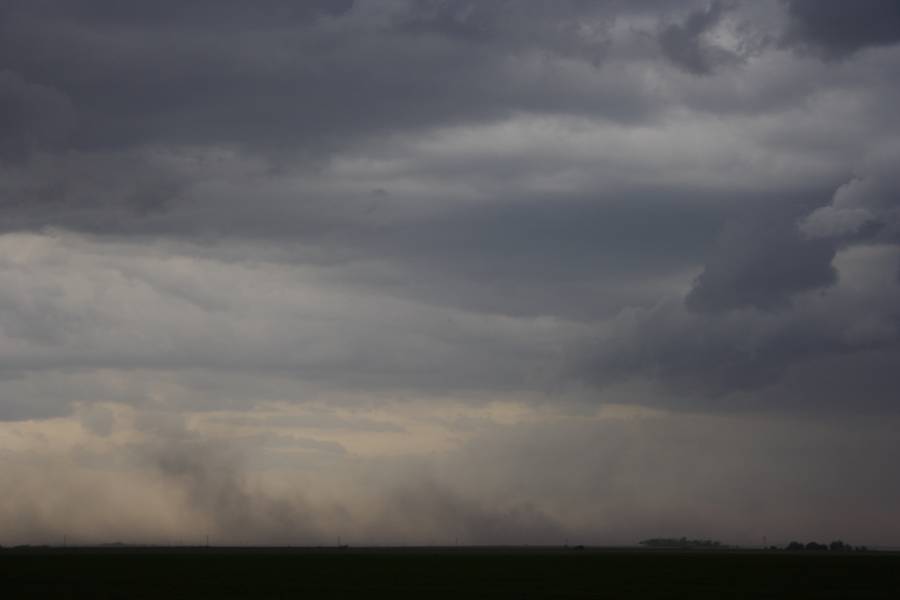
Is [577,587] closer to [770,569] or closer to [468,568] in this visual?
[468,568]

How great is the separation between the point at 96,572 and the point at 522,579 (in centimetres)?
5495

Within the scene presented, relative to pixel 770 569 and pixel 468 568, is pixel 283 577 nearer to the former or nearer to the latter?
pixel 468 568

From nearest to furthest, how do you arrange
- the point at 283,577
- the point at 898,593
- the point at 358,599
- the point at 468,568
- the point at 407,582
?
the point at 358,599
the point at 898,593
the point at 407,582
the point at 283,577
the point at 468,568

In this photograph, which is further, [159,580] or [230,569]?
[230,569]

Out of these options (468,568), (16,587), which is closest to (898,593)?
(468,568)

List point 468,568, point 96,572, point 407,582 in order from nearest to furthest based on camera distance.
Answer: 1. point 407,582
2. point 96,572
3. point 468,568

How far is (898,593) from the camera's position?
101 metres

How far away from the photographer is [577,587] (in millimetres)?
107125

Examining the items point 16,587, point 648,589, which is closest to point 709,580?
point 648,589

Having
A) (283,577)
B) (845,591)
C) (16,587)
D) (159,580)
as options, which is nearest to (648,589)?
(845,591)

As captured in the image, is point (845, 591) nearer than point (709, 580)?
Yes

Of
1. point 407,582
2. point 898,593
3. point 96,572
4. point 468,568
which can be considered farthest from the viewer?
point 468,568

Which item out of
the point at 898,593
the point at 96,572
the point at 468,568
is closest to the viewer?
the point at 898,593

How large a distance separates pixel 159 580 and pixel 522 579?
1506 inches
